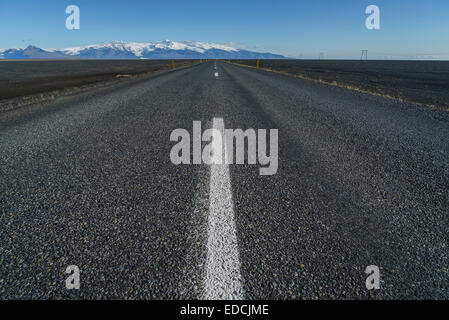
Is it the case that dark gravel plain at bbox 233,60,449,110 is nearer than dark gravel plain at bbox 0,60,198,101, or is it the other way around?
dark gravel plain at bbox 233,60,449,110

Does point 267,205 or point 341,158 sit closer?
point 267,205

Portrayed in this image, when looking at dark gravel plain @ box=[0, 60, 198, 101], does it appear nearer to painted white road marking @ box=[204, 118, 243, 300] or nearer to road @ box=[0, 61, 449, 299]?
road @ box=[0, 61, 449, 299]

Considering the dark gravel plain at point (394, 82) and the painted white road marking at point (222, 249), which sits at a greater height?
the dark gravel plain at point (394, 82)

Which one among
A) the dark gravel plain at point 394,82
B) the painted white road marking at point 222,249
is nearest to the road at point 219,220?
the painted white road marking at point 222,249

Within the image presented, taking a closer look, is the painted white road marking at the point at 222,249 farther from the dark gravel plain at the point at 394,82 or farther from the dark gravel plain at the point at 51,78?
the dark gravel plain at the point at 51,78

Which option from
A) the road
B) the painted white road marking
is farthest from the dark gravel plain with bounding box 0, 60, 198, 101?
the painted white road marking

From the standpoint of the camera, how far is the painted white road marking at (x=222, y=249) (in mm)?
1195

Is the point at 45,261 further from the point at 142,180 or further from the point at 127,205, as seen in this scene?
the point at 142,180

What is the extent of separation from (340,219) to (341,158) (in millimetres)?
1425

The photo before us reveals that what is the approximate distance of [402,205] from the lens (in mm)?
2000

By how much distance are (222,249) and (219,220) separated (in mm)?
290

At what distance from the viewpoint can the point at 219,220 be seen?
67.6 inches

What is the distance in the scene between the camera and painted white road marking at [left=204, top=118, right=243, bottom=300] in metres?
1.20
